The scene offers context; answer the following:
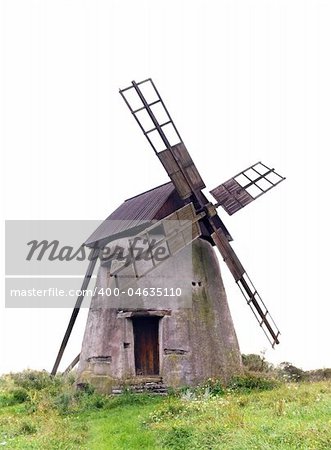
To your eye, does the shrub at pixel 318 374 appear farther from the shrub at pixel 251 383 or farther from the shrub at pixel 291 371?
the shrub at pixel 251 383

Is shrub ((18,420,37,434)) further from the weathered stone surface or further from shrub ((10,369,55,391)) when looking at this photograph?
shrub ((10,369,55,391))

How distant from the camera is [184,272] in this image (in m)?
19.1

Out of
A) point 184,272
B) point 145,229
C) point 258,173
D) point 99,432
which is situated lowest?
point 99,432

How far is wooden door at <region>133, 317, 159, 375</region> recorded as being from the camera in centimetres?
1855

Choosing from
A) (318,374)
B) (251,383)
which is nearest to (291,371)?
(318,374)

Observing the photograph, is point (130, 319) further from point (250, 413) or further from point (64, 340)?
point (250, 413)

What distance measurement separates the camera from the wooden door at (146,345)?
18.5 m

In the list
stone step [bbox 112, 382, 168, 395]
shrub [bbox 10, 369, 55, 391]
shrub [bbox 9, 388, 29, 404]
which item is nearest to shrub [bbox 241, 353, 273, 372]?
stone step [bbox 112, 382, 168, 395]

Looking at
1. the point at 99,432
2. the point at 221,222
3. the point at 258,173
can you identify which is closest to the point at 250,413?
the point at 99,432

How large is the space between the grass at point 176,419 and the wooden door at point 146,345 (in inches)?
62.6

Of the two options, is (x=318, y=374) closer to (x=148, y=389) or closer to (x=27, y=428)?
(x=148, y=389)

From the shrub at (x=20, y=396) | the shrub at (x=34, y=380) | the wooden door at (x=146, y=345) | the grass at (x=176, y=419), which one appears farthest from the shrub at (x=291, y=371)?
the shrub at (x=20, y=396)

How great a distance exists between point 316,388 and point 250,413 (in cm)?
382

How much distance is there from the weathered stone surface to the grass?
67 centimetres
